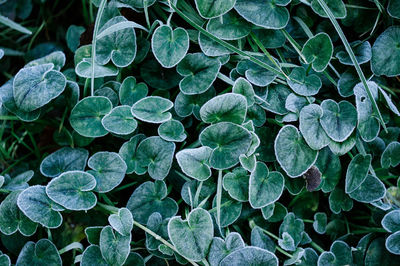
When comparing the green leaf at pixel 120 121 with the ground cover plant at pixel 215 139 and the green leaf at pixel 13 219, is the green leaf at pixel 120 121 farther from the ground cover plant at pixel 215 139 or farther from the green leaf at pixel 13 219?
the green leaf at pixel 13 219

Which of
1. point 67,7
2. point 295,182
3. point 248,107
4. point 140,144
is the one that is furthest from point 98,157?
point 67,7

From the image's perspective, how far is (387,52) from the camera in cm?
112

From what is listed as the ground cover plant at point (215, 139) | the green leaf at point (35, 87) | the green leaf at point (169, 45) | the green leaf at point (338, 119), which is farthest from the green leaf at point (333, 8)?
the green leaf at point (35, 87)

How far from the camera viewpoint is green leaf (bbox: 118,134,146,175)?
3.57ft

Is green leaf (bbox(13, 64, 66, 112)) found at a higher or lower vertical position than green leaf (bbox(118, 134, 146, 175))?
higher

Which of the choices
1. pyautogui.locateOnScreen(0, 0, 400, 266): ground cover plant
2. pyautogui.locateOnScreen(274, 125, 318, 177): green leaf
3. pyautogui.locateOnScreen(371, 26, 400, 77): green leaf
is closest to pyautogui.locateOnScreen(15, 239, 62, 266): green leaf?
pyautogui.locateOnScreen(0, 0, 400, 266): ground cover plant

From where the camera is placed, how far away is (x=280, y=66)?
1.09 metres

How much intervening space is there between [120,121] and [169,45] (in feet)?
0.77

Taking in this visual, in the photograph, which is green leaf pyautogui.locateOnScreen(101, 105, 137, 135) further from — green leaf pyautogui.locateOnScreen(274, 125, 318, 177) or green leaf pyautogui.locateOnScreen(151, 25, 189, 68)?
green leaf pyautogui.locateOnScreen(274, 125, 318, 177)

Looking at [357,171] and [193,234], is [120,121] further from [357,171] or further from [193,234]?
[357,171]

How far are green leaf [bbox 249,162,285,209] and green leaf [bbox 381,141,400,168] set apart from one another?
1.07 ft

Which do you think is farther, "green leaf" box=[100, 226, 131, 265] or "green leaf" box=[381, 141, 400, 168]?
"green leaf" box=[381, 141, 400, 168]

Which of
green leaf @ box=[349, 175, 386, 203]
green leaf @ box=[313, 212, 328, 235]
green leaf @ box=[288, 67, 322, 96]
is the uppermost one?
green leaf @ box=[288, 67, 322, 96]

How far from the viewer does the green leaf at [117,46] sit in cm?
111
